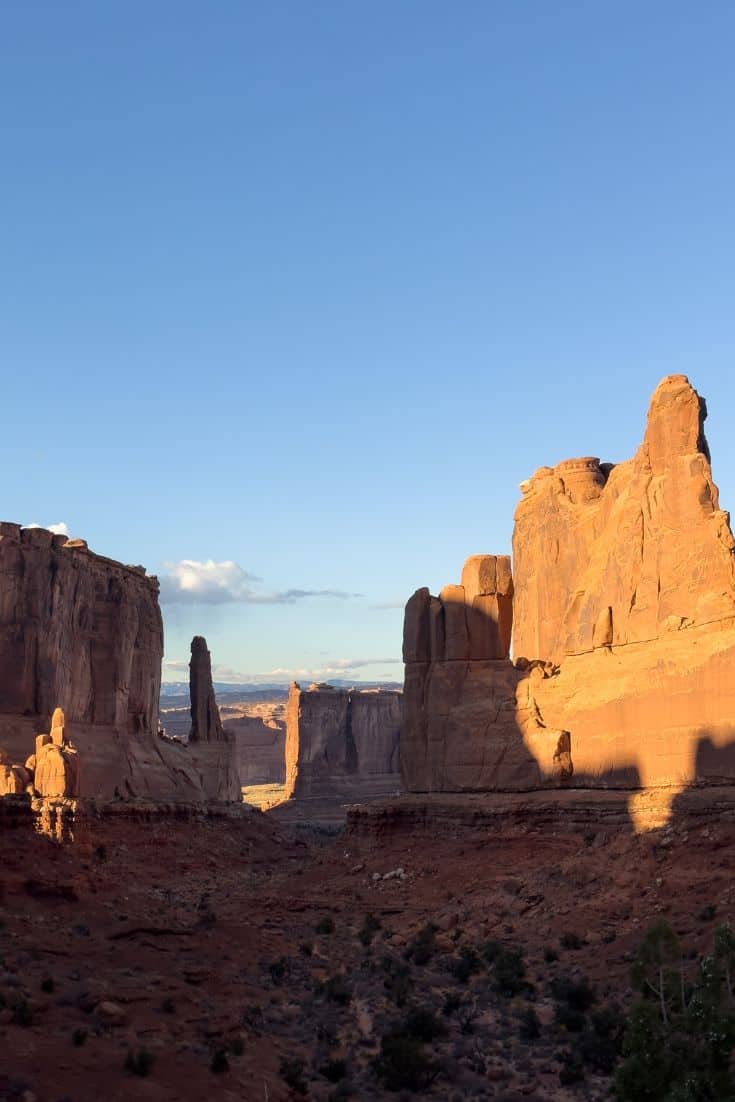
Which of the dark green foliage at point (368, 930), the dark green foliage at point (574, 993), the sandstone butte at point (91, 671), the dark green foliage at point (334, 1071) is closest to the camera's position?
the dark green foliage at point (334, 1071)

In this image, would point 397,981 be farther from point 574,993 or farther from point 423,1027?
point 574,993

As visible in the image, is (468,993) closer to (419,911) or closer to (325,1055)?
(325,1055)

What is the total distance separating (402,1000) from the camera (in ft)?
95.2

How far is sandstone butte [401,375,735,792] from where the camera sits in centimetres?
3638

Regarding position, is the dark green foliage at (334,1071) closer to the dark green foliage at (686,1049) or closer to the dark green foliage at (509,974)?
the dark green foliage at (686,1049)

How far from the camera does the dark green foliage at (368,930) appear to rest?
36.0 m

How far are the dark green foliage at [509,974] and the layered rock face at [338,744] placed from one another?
82012 mm

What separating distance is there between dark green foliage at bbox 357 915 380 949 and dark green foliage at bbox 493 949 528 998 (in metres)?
4.85

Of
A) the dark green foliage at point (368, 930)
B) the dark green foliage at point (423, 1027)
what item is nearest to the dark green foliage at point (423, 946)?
the dark green foliage at point (368, 930)

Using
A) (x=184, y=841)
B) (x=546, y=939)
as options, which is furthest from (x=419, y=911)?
(x=184, y=841)

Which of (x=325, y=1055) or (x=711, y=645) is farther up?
(x=711, y=645)


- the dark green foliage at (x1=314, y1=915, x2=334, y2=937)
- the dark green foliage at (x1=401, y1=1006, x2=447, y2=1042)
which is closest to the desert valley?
the dark green foliage at (x1=401, y1=1006, x2=447, y2=1042)

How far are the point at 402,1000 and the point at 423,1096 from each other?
5334mm

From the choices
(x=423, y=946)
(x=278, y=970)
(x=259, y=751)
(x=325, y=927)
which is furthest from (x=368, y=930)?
(x=259, y=751)
